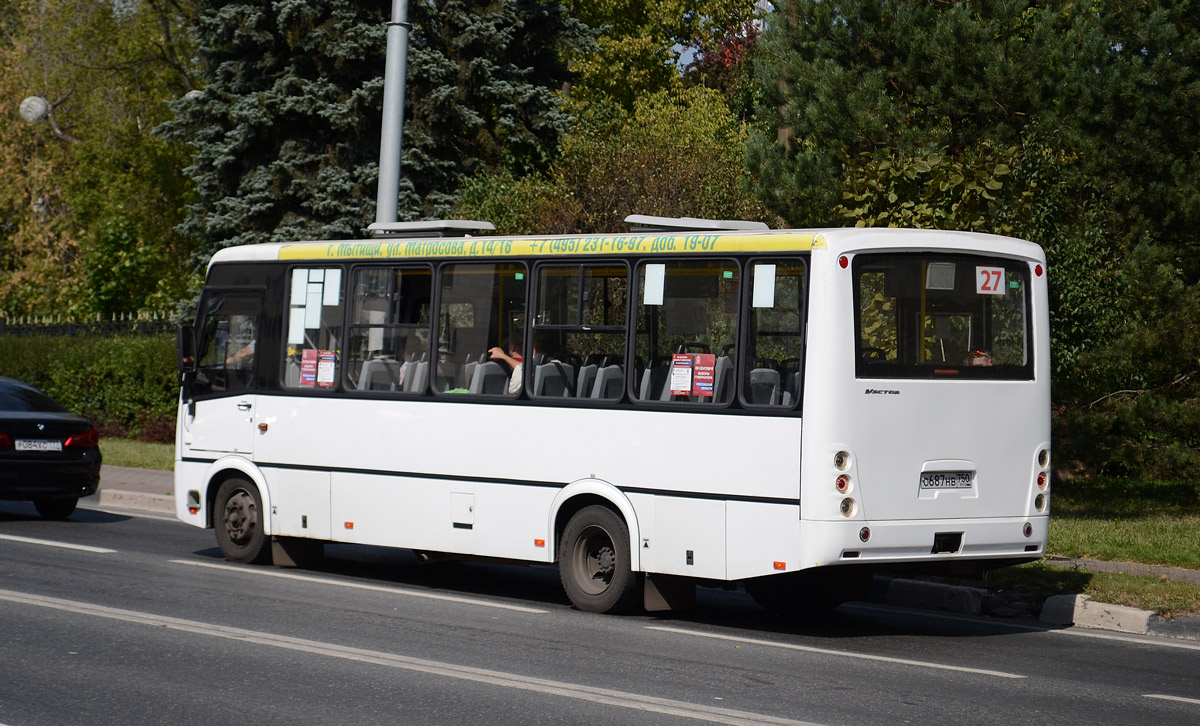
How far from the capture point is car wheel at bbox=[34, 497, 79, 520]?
60.2 ft

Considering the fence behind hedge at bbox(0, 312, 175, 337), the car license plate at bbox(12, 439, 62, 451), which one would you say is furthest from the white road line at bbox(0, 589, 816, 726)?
the fence behind hedge at bbox(0, 312, 175, 337)

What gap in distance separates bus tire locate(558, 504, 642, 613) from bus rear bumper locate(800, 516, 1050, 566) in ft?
5.47

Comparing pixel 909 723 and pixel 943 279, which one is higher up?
pixel 943 279

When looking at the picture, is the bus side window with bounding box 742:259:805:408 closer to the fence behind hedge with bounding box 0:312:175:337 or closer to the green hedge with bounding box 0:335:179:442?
the green hedge with bounding box 0:335:179:442

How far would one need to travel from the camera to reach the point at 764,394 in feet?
34.8

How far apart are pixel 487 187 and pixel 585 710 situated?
19.7 m

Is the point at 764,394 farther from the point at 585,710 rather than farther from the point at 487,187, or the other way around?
the point at 487,187

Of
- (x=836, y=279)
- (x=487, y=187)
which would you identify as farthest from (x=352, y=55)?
(x=836, y=279)

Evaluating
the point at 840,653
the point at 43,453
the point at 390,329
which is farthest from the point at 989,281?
the point at 43,453

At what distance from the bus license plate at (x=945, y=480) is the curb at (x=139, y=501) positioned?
38.4 ft

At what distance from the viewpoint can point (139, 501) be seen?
65.7 ft

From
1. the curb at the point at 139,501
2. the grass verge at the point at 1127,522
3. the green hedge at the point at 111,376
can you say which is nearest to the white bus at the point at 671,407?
the grass verge at the point at 1127,522

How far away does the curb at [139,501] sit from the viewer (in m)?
19.6

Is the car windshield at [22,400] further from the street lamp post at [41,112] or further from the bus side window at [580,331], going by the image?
the street lamp post at [41,112]
